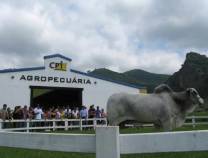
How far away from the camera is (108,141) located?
4.39 m

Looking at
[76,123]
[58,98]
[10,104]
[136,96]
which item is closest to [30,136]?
[136,96]

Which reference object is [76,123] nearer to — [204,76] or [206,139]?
[206,139]

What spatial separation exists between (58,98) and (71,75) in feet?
43.6

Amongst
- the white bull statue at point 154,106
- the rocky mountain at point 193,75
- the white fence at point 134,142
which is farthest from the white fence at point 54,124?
the rocky mountain at point 193,75

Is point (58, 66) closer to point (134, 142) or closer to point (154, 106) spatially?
point (154, 106)

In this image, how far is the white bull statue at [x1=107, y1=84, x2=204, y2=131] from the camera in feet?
42.1

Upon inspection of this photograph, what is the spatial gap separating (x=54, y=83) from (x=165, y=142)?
3172 centimetres

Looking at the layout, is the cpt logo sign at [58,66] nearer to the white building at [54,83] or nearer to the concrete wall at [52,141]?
the white building at [54,83]

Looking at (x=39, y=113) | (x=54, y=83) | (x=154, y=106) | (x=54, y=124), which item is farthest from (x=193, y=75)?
(x=154, y=106)

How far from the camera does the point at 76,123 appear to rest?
28.8 metres

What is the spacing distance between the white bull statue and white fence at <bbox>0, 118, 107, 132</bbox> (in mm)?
8837

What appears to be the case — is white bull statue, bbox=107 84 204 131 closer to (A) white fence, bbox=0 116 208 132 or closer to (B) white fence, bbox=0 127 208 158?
(B) white fence, bbox=0 127 208 158

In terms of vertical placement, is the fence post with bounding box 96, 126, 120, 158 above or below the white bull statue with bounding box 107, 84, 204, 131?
below

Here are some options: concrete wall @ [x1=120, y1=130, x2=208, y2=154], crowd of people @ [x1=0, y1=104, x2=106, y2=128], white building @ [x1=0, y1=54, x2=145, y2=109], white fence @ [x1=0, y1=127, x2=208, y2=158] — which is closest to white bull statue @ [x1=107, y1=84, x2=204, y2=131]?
white fence @ [x1=0, y1=127, x2=208, y2=158]
